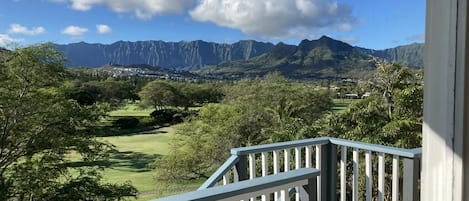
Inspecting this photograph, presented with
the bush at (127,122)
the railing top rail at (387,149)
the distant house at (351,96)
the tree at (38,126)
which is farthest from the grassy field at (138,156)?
the railing top rail at (387,149)

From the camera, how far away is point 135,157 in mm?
12297

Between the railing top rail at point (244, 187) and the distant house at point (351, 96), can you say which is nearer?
the railing top rail at point (244, 187)

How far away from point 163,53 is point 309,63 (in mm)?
4565

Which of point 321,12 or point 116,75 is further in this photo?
point 321,12

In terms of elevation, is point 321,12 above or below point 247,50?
above

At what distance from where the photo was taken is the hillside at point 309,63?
322 inches

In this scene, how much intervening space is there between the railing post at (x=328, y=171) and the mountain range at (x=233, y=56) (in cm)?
515

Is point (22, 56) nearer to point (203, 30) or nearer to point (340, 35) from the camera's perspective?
point (203, 30)

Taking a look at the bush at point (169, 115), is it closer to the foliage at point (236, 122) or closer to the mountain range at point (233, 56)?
the foliage at point (236, 122)

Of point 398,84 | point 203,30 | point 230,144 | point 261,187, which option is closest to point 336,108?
point 398,84

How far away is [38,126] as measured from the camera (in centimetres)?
1048

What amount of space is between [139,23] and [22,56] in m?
6.17

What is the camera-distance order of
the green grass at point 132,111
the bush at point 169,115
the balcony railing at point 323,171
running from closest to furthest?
the balcony railing at point 323,171
the green grass at point 132,111
the bush at point 169,115

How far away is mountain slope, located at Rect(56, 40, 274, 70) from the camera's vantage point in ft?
34.6
